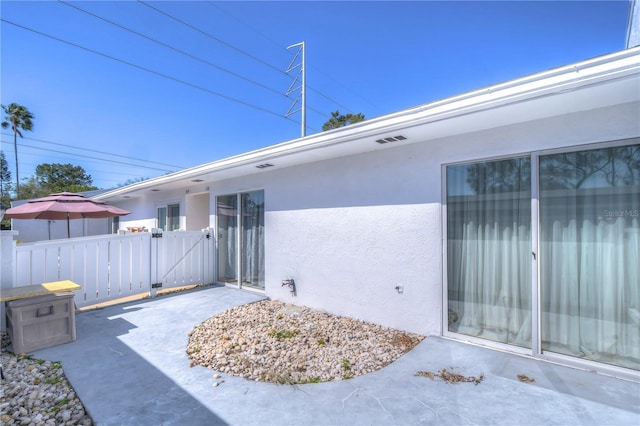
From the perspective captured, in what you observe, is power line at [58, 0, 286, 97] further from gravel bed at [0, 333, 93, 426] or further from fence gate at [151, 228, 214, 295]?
gravel bed at [0, 333, 93, 426]

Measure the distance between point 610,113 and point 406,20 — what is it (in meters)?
5.12

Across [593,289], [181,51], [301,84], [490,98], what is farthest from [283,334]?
[301,84]

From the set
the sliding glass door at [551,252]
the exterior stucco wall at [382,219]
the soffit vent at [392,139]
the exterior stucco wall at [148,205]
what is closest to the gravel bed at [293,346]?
the exterior stucco wall at [382,219]

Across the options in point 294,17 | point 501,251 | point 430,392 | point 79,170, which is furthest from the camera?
point 79,170

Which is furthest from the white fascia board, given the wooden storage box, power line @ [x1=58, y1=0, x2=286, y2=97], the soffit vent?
power line @ [x1=58, y1=0, x2=286, y2=97]

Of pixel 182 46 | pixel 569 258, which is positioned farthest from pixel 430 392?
pixel 182 46

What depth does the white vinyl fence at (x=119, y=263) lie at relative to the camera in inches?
191

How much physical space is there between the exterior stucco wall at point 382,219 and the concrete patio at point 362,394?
3.00 ft

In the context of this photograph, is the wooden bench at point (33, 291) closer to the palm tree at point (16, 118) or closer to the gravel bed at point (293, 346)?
the gravel bed at point (293, 346)

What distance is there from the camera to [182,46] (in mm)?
9031

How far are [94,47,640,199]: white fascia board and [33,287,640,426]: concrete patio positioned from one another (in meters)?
2.60

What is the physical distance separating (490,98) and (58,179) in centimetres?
4856

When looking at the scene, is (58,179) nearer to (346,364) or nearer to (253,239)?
(253,239)

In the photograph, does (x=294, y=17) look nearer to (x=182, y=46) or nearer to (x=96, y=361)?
(x=182, y=46)
